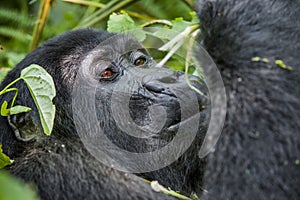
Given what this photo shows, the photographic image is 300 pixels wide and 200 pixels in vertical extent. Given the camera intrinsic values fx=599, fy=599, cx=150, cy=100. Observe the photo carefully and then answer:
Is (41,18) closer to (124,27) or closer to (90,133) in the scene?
(124,27)

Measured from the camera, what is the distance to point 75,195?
1.91 meters

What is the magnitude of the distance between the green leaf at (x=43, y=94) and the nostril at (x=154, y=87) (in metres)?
0.56

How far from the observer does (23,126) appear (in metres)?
2.21

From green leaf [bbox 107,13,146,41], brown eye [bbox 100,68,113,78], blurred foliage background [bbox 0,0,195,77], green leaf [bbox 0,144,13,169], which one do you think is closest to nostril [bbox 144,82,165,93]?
brown eye [bbox 100,68,113,78]

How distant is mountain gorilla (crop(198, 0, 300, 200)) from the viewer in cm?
166

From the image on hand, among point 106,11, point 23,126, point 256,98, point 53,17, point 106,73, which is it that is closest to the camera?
point 256,98

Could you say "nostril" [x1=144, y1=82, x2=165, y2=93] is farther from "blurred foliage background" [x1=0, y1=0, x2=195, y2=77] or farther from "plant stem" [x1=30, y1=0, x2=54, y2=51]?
"blurred foliage background" [x1=0, y1=0, x2=195, y2=77]

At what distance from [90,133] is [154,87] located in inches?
12.8

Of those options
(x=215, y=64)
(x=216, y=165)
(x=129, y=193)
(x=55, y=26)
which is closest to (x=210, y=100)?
(x=215, y=64)

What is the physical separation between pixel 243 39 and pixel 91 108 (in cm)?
73

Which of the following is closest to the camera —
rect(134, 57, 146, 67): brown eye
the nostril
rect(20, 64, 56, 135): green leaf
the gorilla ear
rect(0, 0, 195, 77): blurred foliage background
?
rect(20, 64, 56, 135): green leaf

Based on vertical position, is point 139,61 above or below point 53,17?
above

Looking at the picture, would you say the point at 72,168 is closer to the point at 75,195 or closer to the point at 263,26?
the point at 75,195

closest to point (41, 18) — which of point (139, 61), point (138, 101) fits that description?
point (139, 61)
